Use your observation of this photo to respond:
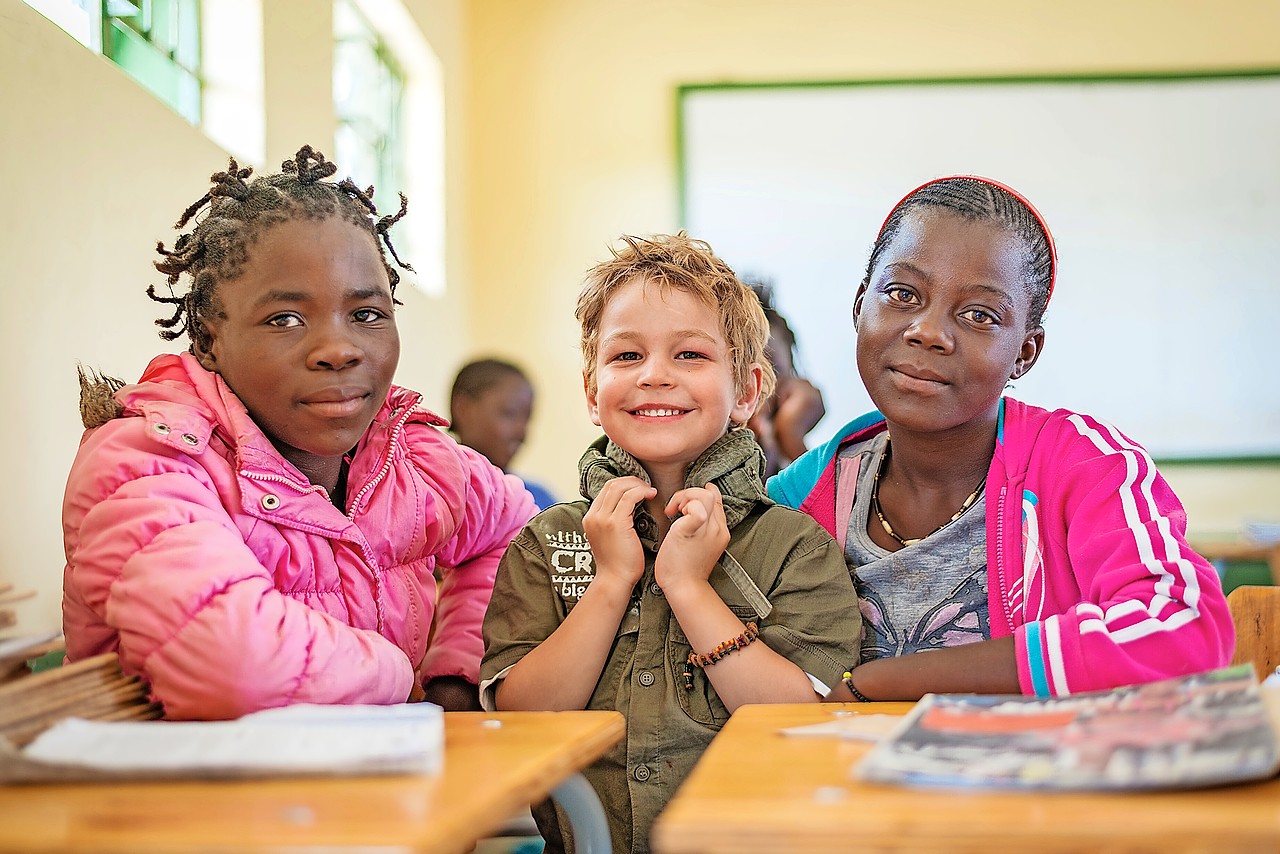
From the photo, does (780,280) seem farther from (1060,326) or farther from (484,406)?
(484,406)

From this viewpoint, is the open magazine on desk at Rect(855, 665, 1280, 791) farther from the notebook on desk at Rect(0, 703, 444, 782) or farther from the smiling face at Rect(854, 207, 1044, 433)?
the smiling face at Rect(854, 207, 1044, 433)

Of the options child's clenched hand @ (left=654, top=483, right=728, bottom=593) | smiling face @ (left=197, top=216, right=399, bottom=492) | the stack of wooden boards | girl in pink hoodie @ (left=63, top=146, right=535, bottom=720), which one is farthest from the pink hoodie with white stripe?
the stack of wooden boards

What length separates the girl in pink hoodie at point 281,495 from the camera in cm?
112

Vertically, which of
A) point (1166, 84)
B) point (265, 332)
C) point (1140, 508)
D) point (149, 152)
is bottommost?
point (1140, 508)

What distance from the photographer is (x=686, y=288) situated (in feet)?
5.34

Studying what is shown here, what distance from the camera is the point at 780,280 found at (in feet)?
20.0

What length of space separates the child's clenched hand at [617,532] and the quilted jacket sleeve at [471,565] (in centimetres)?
23

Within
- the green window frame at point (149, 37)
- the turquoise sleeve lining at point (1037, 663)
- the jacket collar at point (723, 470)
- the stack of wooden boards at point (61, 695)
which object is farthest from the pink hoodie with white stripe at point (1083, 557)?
the green window frame at point (149, 37)

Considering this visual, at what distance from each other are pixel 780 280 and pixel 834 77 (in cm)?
104

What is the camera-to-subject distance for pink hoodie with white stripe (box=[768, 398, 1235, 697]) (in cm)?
122

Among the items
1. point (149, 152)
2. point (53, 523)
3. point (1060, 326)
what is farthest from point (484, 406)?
point (1060, 326)

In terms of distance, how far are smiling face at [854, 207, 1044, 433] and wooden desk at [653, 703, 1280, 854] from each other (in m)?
0.84

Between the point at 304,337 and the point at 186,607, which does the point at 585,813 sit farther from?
the point at 304,337

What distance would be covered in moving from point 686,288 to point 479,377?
2.65m
